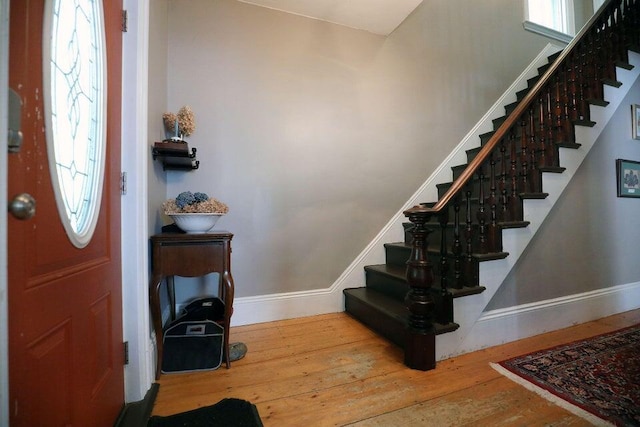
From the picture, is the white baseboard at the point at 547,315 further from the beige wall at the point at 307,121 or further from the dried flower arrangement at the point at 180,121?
the dried flower arrangement at the point at 180,121

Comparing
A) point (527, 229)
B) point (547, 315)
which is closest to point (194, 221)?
point (527, 229)

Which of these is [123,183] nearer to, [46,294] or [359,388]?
[46,294]

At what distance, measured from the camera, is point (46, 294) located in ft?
2.17

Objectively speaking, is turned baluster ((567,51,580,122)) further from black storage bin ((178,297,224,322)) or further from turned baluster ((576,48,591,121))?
black storage bin ((178,297,224,322))

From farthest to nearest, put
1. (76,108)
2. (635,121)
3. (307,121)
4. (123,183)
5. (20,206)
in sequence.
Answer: (635,121) → (307,121) → (123,183) → (76,108) → (20,206)

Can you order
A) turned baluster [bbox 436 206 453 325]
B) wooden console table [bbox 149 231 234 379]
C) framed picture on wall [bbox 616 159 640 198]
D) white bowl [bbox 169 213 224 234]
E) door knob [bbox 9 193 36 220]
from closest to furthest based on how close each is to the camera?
door knob [bbox 9 193 36 220] → wooden console table [bbox 149 231 234 379] → white bowl [bbox 169 213 224 234] → turned baluster [bbox 436 206 453 325] → framed picture on wall [bbox 616 159 640 198]

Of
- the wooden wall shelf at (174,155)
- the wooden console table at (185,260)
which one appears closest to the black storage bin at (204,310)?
the wooden console table at (185,260)

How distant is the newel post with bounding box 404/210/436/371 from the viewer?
4.99 feet

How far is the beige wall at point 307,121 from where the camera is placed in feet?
6.92

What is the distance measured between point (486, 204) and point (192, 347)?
218cm

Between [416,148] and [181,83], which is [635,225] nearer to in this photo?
[416,148]

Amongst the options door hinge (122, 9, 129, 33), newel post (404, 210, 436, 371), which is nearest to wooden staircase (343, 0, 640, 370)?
newel post (404, 210, 436, 371)

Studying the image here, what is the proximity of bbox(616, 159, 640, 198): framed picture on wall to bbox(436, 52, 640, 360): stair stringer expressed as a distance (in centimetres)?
47

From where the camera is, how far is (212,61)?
2113mm
